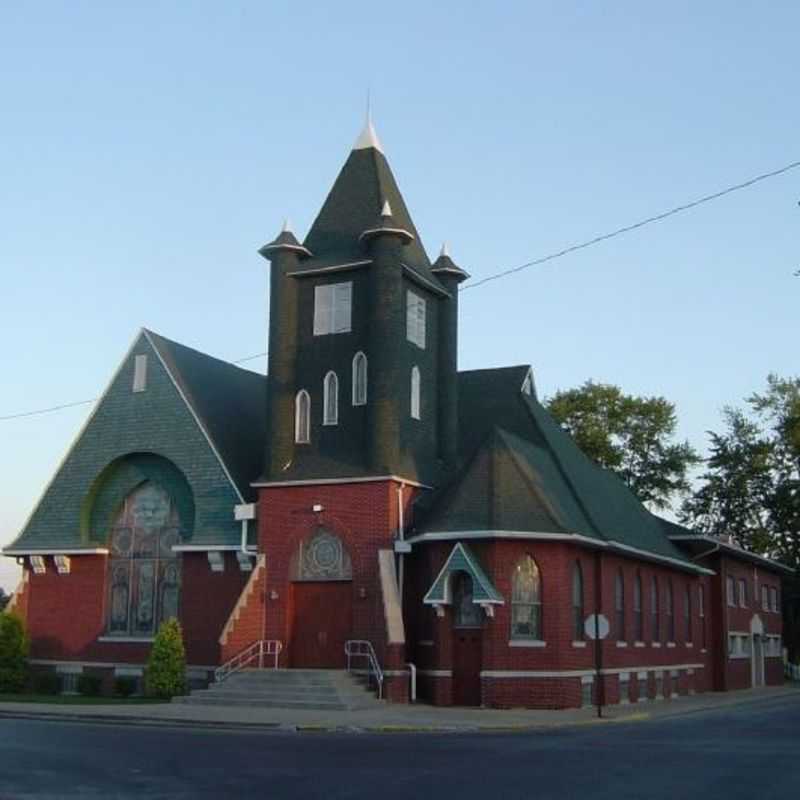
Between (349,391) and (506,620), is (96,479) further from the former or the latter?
(506,620)

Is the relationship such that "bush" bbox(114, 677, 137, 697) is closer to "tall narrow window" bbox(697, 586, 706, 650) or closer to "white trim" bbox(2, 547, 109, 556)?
"white trim" bbox(2, 547, 109, 556)

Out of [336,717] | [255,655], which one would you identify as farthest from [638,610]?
[336,717]

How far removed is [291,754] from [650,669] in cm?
2227

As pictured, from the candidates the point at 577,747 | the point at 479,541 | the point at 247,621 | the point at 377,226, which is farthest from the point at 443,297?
the point at 577,747

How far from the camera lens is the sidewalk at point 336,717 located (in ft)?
80.6

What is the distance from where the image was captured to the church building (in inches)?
1216

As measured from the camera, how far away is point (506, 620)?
30281 mm

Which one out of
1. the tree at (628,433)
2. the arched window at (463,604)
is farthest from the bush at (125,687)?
the tree at (628,433)

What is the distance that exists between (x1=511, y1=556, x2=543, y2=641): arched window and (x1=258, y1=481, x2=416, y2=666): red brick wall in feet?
11.6

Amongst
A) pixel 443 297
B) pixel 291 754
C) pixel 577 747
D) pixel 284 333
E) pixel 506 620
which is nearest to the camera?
pixel 291 754

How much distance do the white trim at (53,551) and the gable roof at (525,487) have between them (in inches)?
442

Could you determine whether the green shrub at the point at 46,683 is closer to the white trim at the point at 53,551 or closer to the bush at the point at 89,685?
the bush at the point at 89,685

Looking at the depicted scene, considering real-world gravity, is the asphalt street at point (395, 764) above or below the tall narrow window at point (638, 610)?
below

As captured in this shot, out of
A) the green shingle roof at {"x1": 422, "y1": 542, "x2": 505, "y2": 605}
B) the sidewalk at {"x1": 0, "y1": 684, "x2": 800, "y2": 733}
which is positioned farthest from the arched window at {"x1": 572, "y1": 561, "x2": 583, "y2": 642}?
the green shingle roof at {"x1": 422, "y1": 542, "x2": 505, "y2": 605}
